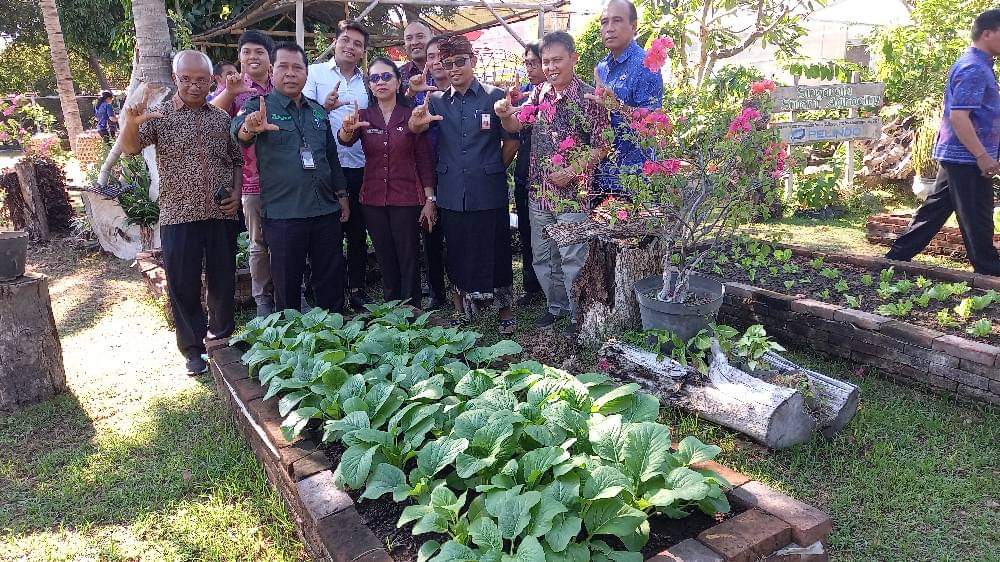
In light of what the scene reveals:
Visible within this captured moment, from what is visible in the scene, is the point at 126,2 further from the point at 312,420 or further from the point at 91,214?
the point at 312,420

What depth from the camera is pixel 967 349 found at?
3.22 metres

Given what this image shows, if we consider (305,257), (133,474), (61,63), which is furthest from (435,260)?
→ (61,63)

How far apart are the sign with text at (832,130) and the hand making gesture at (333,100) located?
16.6 feet

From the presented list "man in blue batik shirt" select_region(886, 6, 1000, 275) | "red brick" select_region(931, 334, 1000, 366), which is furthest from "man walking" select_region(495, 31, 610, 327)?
"man in blue batik shirt" select_region(886, 6, 1000, 275)

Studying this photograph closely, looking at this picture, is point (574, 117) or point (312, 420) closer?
point (312, 420)

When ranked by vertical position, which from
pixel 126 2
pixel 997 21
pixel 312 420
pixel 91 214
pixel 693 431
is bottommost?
pixel 693 431

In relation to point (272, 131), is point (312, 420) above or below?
below

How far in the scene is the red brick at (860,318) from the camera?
141 inches

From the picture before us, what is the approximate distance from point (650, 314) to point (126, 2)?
1059 centimetres

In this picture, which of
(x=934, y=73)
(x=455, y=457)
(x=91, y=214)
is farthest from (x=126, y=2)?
(x=934, y=73)

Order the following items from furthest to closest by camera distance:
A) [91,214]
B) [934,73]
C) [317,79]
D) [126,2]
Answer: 1. [126,2]
2. [934,73]
3. [91,214]
4. [317,79]

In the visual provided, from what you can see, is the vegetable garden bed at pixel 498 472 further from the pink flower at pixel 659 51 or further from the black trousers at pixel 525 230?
the black trousers at pixel 525 230

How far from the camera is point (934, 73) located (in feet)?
29.4

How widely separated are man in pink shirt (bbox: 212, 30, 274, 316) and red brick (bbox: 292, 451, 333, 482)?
2267mm
